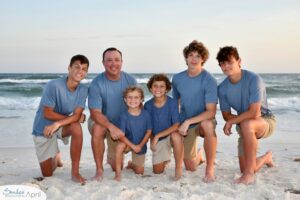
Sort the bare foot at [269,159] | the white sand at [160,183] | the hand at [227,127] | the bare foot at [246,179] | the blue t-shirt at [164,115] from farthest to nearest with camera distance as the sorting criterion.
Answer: the bare foot at [269,159], the blue t-shirt at [164,115], the hand at [227,127], the bare foot at [246,179], the white sand at [160,183]

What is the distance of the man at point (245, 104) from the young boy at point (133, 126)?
906 millimetres

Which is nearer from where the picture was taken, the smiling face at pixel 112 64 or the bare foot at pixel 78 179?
the bare foot at pixel 78 179

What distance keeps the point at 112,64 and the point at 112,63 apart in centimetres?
1

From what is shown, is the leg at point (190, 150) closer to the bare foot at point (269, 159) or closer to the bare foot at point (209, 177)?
the bare foot at point (209, 177)

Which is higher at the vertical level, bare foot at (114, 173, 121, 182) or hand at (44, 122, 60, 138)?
hand at (44, 122, 60, 138)

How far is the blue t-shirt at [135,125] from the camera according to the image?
4410 millimetres

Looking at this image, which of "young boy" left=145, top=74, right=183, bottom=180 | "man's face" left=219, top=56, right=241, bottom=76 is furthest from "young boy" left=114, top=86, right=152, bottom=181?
"man's face" left=219, top=56, right=241, bottom=76

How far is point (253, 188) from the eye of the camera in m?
3.98

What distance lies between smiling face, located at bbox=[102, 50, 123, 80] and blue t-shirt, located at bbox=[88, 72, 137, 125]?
0.06 meters

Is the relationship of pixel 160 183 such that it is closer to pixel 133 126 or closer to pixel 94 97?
pixel 133 126

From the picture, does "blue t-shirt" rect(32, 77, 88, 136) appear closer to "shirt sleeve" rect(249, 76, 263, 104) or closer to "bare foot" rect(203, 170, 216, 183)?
"bare foot" rect(203, 170, 216, 183)

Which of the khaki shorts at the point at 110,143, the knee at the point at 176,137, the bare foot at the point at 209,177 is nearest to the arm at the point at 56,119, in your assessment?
the khaki shorts at the point at 110,143

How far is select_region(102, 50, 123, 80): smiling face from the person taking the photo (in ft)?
14.6

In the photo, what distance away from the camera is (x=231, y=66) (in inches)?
167
